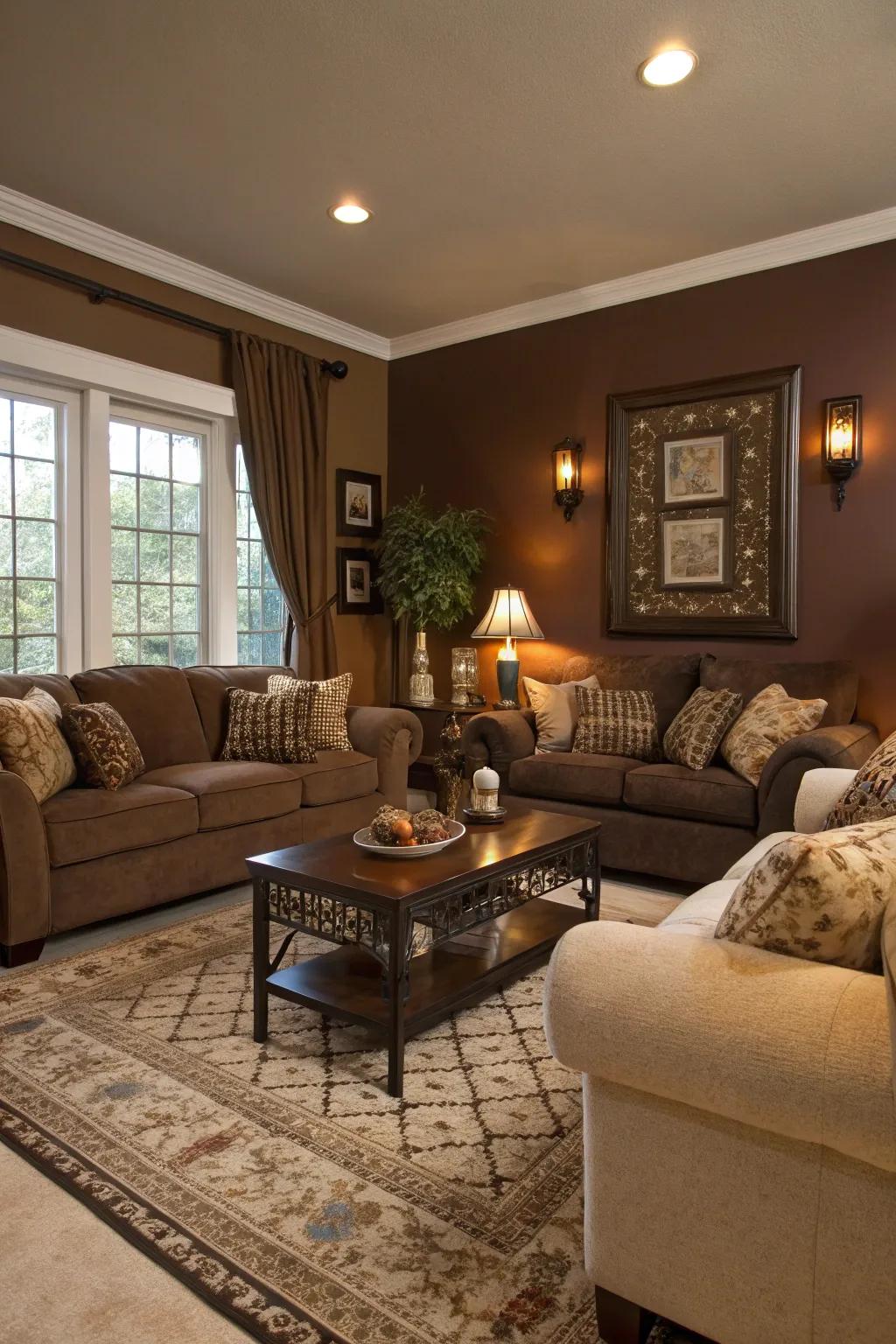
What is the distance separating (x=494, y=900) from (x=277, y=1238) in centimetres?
108

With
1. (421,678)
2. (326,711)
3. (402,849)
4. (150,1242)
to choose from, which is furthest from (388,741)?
(150,1242)

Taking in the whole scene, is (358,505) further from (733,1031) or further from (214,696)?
(733,1031)

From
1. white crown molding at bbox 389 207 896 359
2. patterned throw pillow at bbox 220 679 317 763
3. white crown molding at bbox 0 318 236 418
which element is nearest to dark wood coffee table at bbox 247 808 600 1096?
patterned throw pillow at bbox 220 679 317 763

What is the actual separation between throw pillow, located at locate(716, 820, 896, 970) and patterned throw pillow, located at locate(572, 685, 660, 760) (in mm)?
2871

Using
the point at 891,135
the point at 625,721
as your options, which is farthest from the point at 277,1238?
the point at 891,135

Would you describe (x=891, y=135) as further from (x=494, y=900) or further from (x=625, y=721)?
(x=494, y=900)

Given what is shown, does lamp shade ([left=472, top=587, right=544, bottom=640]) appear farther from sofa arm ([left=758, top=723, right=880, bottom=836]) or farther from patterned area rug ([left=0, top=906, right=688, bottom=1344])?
patterned area rug ([left=0, top=906, right=688, bottom=1344])

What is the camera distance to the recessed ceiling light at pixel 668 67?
2.89 metres

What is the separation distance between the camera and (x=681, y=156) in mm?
3500

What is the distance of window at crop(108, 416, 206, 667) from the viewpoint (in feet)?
15.0

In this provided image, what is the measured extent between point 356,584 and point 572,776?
221cm

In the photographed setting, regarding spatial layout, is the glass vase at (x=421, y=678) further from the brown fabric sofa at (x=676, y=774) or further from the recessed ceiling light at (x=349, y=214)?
the recessed ceiling light at (x=349, y=214)

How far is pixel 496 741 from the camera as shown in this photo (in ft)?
14.3

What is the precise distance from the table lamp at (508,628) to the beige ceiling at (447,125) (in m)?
1.70
